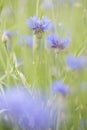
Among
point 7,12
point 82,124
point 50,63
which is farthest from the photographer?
point 7,12

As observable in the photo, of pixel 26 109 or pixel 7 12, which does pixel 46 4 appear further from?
pixel 26 109

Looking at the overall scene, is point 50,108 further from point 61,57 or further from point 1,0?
point 1,0

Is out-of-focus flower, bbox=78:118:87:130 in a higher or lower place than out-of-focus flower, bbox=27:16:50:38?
lower

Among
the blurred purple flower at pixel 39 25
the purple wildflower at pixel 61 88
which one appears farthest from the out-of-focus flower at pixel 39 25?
the purple wildflower at pixel 61 88

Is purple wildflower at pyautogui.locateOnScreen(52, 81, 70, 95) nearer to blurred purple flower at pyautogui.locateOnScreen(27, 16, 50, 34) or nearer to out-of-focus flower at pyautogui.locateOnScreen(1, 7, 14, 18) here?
blurred purple flower at pyautogui.locateOnScreen(27, 16, 50, 34)

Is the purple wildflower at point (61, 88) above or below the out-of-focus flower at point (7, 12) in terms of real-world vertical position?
below

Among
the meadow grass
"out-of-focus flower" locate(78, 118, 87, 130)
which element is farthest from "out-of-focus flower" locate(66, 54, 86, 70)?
"out-of-focus flower" locate(78, 118, 87, 130)

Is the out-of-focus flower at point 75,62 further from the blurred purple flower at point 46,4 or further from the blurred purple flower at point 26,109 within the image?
the blurred purple flower at point 46,4

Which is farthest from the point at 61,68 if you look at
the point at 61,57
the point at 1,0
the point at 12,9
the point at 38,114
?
the point at 12,9

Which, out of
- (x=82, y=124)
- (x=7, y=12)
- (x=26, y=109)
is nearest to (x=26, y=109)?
(x=26, y=109)
